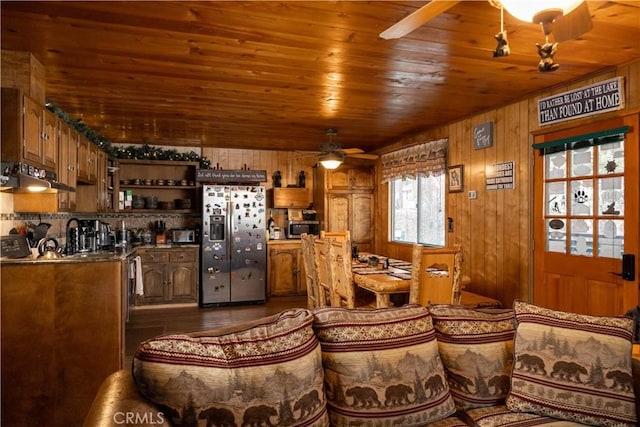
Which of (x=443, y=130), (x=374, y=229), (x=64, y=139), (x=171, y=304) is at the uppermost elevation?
(x=443, y=130)

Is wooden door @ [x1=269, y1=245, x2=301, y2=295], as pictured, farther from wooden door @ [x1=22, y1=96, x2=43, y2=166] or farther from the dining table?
wooden door @ [x1=22, y1=96, x2=43, y2=166]

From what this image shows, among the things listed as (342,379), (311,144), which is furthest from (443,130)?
(342,379)

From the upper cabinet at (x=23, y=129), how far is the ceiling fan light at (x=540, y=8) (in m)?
2.82

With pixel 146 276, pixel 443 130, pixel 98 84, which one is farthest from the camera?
pixel 146 276

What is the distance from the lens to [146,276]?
5.65 m

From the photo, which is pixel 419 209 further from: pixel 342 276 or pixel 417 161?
pixel 342 276

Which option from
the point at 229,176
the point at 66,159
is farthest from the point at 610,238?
the point at 229,176

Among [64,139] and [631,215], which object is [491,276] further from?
[64,139]

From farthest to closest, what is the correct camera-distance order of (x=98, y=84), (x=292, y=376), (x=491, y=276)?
(x=491, y=276) → (x=98, y=84) → (x=292, y=376)

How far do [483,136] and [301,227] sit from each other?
131 inches

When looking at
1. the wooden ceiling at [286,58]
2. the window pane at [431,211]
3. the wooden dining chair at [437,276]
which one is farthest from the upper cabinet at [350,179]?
the wooden dining chair at [437,276]

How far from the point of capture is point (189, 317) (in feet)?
17.2

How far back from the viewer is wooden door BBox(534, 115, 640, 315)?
2945 mm

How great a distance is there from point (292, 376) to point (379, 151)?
549cm
